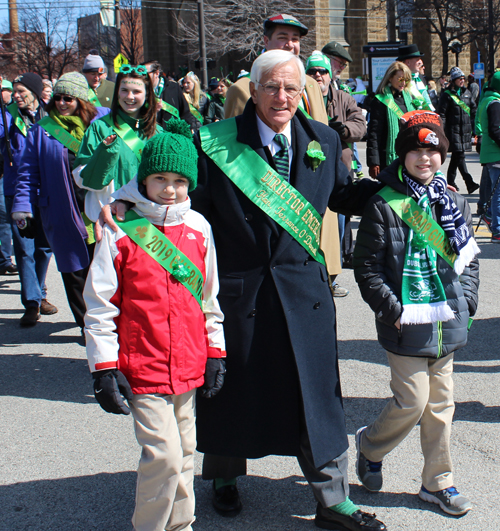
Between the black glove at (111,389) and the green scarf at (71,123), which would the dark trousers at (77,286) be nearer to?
the green scarf at (71,123)

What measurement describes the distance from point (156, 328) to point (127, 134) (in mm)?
2461

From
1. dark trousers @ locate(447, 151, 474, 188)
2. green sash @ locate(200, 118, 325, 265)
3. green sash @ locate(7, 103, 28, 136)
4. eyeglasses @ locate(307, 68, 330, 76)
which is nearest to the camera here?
green sash @ locate(200, 118, 325, 265)

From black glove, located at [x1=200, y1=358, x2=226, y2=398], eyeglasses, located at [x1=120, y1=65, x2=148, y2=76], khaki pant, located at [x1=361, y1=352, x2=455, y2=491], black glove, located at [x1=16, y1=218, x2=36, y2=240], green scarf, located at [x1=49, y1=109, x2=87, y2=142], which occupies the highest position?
eyeglasses, located at [x1=120, y1=65, x2=148, y2=76]

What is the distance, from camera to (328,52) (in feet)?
25.8

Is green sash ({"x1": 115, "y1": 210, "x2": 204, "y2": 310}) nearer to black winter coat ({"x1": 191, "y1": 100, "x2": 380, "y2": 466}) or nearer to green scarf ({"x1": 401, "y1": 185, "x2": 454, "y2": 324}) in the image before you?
black winter coat ({"x1": 191, "y1": 100, "x2": 380, "y2": 466})

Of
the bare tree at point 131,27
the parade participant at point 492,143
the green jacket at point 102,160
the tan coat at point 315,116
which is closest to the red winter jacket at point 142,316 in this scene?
the tan coat at point 315,116

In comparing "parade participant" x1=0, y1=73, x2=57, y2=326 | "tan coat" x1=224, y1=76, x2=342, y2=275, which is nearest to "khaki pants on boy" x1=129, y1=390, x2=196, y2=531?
"tan coat" x1=224, y1=76, x2=342, y2=275

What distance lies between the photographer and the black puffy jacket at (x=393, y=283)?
3.07 m

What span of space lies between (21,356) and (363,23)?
41.9m

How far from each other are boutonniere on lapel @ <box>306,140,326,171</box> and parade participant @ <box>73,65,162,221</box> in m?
1.85

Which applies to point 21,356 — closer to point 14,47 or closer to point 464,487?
point 464,487

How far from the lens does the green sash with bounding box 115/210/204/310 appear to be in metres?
2.70

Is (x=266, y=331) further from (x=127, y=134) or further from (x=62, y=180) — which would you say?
(x=62, y=180)

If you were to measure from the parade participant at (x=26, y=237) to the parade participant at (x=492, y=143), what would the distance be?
16.7 feet
